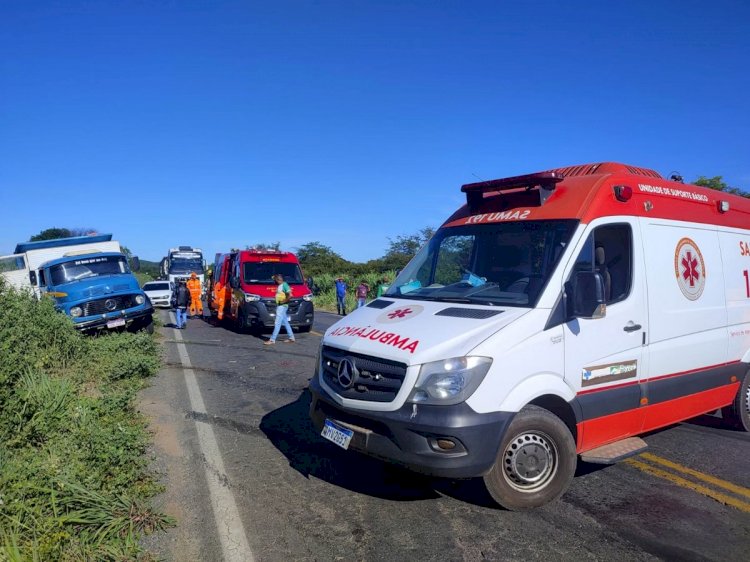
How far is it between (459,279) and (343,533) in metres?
2.42

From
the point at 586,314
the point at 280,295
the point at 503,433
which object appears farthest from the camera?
the point at 280,295

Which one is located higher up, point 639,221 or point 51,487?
point 639,221

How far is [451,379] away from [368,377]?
0.70 meters

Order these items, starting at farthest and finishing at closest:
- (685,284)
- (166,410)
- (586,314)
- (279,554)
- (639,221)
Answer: (166,410), (685,284), (639,221), (586,314), (279,554)

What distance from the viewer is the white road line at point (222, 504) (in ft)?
11.9

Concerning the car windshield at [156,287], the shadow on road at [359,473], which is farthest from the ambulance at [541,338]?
the car windshield at [156,287]

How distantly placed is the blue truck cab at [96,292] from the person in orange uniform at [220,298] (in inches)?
144

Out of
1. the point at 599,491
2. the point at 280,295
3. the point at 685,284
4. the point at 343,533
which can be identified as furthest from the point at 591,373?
the point at 280,295

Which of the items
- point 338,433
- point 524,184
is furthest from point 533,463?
point 524,184

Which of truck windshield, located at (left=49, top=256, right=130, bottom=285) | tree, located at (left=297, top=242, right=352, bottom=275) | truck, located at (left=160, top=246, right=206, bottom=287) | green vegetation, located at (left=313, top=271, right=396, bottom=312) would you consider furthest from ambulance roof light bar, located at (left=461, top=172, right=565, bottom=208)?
tree, located at (left=297, top=242, right=352, bottom=275)

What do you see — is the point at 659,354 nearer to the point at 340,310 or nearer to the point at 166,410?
the point at 166,410

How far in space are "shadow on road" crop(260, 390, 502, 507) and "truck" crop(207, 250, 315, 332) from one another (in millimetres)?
9194

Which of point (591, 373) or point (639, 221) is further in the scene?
point (639, 221)

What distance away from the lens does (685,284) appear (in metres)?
5.34
